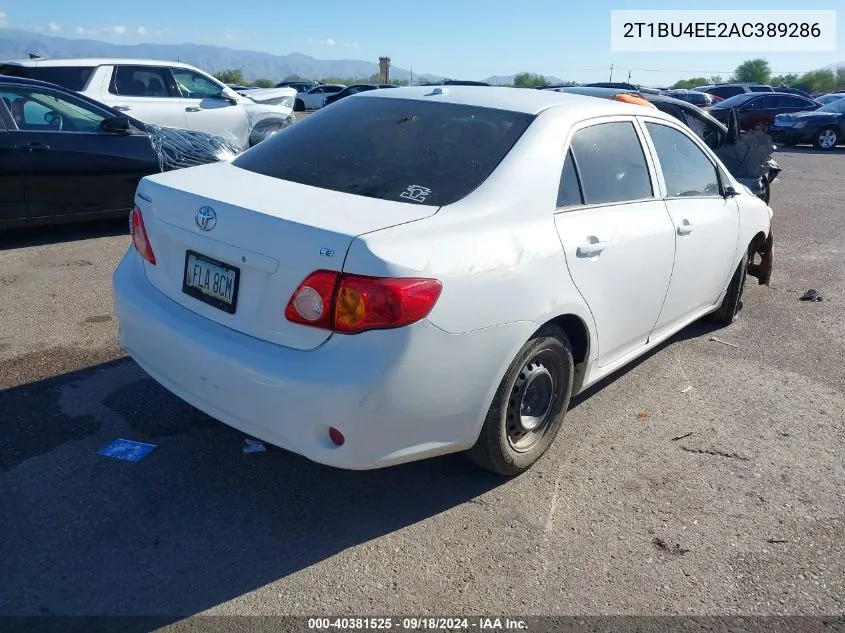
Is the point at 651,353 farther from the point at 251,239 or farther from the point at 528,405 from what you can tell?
the point at 251,239

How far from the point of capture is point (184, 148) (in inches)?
315

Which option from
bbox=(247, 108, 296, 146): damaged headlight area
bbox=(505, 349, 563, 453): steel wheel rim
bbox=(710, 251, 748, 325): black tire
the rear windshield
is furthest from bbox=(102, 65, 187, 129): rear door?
bbox=(505, 349, 563, 453): steel wheel rim

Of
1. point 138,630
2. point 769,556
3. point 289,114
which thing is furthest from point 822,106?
point 138,630

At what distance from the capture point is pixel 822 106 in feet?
77.6

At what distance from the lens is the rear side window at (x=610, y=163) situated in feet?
11.9

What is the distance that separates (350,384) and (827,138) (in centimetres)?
2356

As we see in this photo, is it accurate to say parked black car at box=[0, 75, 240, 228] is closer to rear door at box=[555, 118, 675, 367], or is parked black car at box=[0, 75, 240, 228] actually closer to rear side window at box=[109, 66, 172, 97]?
rear side window at box=[109, 66, 172, 97]

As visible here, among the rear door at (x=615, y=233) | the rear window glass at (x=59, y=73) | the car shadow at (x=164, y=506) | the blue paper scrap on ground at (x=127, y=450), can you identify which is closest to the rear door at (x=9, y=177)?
the rear window glass at (x=59, y=73)

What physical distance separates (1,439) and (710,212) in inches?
164

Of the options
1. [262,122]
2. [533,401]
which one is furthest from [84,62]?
[533,401]

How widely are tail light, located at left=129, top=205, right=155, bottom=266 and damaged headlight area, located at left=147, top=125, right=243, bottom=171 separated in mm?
4427

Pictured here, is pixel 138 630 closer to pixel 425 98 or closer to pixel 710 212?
pixel 425 98

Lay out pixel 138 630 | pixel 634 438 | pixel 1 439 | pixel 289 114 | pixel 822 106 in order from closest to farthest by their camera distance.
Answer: pixel 138 630, pixel 1 439, pixel 634 438, pixel 289 114, pixel 822 106

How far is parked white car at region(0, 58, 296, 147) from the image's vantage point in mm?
9461
